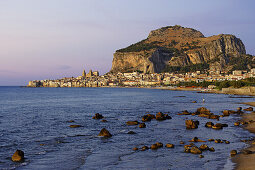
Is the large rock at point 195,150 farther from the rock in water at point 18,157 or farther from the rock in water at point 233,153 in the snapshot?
the rock in water at point 18,157

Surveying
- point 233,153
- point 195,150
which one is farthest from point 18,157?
point 233,153

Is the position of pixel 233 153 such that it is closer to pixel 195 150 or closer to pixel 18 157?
pixel 195 150

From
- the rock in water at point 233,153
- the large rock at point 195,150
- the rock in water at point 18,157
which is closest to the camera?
the rock in water at point 18,157

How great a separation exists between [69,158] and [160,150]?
7.98 m

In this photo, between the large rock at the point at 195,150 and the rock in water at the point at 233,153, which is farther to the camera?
the large rock at the point at 195,150

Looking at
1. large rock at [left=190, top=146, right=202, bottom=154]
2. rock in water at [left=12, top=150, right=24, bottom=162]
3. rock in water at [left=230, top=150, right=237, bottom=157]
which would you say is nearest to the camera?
rock in water at [left=12, top=150, right=24, bottom=162]

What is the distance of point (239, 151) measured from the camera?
22.5 m

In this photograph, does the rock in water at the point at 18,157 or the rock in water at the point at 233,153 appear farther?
the rock in water at the point at 233,153

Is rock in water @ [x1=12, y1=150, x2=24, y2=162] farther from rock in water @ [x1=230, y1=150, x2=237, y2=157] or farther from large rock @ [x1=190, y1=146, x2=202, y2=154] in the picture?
rock in water @ [x1=230, y1=150, x2=237, y2=157]

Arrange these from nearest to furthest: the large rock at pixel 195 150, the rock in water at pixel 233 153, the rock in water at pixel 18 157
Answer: the rock in water at pixel 18 157, the rock in water at pixel 233 153, the large rock at pixel 195 150

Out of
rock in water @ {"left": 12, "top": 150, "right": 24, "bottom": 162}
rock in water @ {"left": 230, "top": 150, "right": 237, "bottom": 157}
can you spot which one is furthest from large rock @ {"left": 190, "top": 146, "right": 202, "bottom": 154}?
rock in water @ {"left": 12, "top": 150, "right": 24, "bottom": 162}

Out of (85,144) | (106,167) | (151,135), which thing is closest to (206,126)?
(151,135)

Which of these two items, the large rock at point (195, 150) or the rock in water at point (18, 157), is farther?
the large rock at point (195, 150)

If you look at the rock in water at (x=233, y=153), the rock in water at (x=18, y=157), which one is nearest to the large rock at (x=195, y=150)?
the rock in water at (x=233, y=153)
